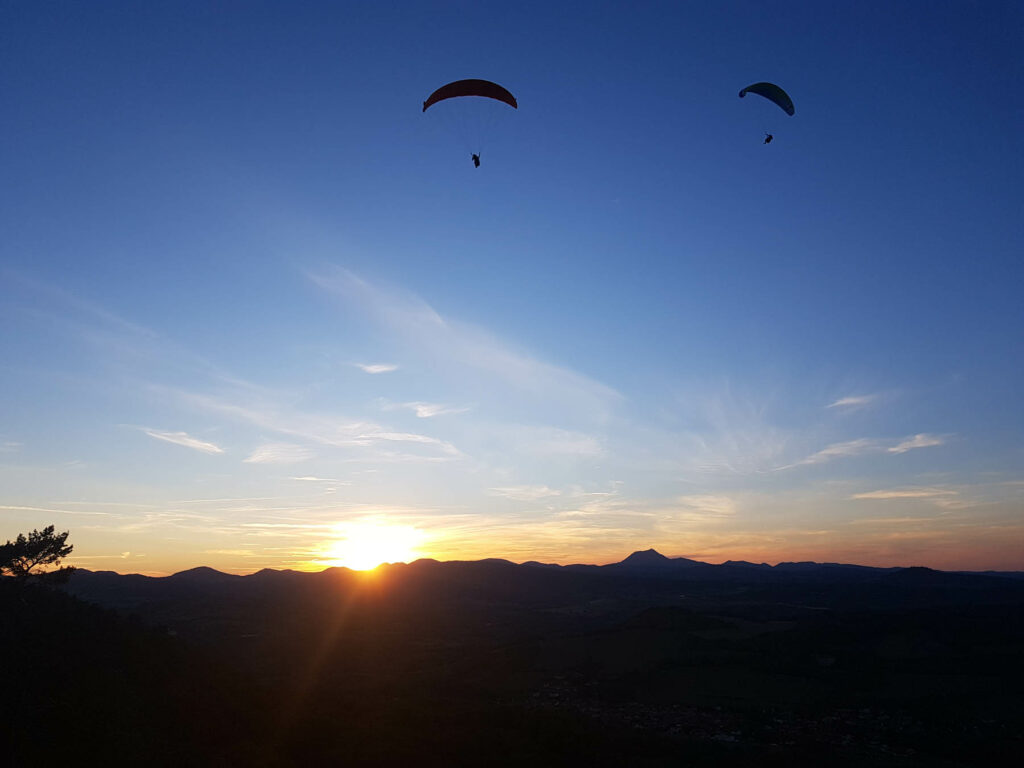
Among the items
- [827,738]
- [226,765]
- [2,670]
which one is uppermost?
[2,670]

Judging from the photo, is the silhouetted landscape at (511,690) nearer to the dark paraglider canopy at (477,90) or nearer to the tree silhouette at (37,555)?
the tree silhouette at (37,555)

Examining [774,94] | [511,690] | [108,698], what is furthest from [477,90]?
[511,690]

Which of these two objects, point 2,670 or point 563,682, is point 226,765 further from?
point 563,682

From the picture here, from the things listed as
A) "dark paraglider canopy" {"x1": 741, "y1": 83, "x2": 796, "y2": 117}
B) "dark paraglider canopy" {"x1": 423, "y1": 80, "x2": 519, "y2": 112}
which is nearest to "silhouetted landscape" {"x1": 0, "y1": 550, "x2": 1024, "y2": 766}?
"dark paraglider canopy" {"x1": 423, "y1": 80, "x2": 519, "y2": 112}

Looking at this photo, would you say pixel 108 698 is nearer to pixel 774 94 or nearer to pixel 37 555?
pixel 37 555

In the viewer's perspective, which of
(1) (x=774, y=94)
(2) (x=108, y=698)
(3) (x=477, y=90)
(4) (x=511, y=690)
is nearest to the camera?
(2) (x=108, y=698)

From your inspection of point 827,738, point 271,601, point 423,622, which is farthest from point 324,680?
point 271,601

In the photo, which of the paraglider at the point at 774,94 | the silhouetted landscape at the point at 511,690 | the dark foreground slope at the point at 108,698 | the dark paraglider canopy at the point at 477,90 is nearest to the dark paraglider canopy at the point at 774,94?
the paraglider at the point at 774,94

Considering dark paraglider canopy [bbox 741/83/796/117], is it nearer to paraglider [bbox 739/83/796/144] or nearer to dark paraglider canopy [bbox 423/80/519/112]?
paraglider [bbox 739/83/796/144]
